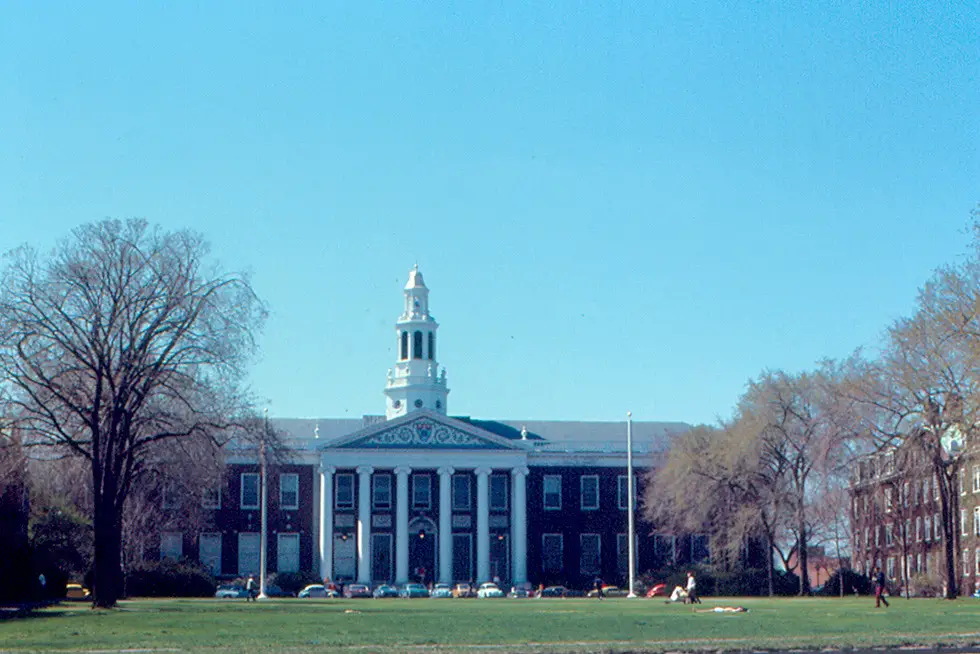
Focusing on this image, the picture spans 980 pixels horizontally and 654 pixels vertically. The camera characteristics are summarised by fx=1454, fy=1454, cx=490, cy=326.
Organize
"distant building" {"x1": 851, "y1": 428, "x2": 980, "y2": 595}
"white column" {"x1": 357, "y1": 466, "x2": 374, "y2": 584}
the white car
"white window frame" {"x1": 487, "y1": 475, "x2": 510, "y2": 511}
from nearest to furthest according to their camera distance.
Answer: "distant building" {"x1": 851, "y1": 428, "x2": 980, "y2": 595}, the white car, "white column" {"x1": 357, "y1": 466, "x2": 374, "y2": 584}, "white window frame" {"x1": 487, "y1": 475, "x2": 510, "y2": 511}

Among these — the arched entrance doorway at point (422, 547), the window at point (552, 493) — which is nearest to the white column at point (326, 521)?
the arched entrance doorway at point (422, 547)

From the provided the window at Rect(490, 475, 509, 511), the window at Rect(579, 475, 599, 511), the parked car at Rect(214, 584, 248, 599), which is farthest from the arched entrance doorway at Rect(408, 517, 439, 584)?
the parked car at Rect(214, 584, 248, 599)

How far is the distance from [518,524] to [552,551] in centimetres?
432

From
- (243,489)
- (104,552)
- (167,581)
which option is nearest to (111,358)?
(104,552)

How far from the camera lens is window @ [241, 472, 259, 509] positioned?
111m

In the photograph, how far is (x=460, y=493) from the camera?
11294cm

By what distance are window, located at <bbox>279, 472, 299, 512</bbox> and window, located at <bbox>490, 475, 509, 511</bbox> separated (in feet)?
49.5

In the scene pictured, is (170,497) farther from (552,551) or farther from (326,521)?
(552,551)

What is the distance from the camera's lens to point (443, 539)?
362ft

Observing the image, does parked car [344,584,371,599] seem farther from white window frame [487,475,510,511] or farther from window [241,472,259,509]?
white window frame [487,475,510,511]

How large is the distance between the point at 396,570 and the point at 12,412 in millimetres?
64454

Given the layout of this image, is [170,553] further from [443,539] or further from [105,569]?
[105,569]

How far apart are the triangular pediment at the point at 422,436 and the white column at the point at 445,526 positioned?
2331 mm

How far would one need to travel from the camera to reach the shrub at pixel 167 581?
7975cm
